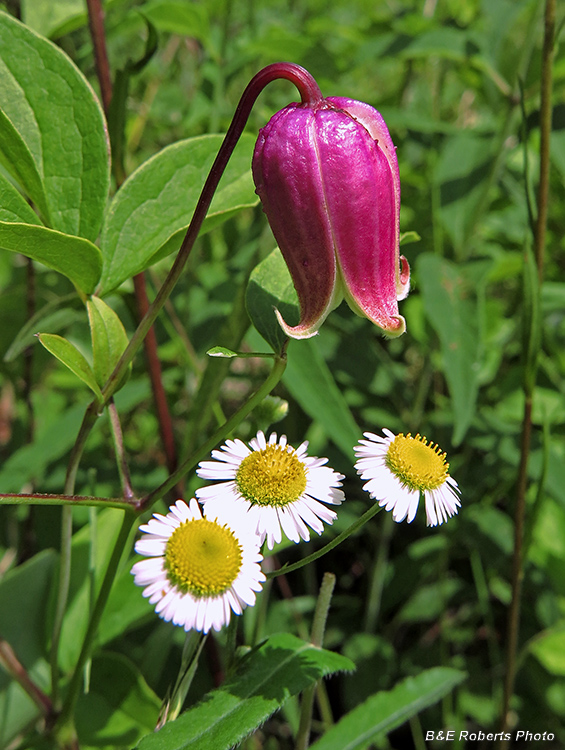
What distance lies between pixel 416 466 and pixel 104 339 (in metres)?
0.28

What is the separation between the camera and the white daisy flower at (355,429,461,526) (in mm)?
519

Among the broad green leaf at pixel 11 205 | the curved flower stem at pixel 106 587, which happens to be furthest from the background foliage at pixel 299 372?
the curved flower stem at pixel 106 587

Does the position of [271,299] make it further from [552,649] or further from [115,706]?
[552,649]

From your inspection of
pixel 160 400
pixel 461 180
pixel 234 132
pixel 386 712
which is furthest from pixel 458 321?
pixel 234 132

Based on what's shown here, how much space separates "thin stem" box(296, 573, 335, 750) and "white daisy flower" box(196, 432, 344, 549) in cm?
5

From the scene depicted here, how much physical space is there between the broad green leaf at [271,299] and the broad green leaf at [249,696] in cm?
27

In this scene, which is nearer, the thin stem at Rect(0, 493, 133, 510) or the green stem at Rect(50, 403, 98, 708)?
the thin stem at Rect(0, 493, 133, 510)

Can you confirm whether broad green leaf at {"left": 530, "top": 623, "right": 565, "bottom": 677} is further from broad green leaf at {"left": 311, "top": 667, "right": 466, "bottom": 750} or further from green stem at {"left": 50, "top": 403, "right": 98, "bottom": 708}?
green stem at {"left": 50, "top": 403, "right": 98, "bottom": 708}

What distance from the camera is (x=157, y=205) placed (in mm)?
642

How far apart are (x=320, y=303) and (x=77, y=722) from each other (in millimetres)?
630

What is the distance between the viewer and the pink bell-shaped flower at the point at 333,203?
0.48 m

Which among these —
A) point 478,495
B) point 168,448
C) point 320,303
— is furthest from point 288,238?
point 478,495

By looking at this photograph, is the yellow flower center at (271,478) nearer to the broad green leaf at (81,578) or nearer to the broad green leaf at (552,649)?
the broad green leaf at (81,578)

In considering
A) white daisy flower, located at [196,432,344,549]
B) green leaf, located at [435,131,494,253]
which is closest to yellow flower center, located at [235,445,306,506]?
white daisy flower, located at [196,432,344,549]
